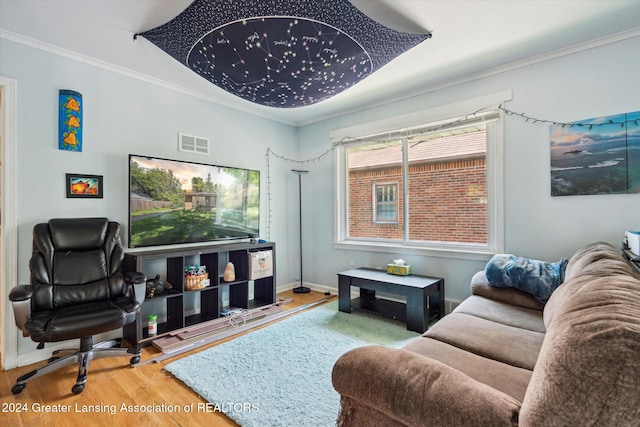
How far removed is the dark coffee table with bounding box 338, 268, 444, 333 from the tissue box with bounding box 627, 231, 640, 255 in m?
1.43

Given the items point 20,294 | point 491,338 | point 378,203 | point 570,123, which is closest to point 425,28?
point 570,123

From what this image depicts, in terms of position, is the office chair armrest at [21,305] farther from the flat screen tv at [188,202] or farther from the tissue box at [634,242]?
the tissue box at [634,242]

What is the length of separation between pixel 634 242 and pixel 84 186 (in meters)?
4.17

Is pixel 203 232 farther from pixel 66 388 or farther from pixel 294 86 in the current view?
pixel 294 86

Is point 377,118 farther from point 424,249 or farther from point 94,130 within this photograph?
point 94,130

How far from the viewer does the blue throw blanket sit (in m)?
2.18

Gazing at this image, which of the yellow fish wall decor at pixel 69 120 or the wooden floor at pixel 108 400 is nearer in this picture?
the wooden floor at pixel 108 400

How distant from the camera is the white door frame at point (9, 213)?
2.27 metres

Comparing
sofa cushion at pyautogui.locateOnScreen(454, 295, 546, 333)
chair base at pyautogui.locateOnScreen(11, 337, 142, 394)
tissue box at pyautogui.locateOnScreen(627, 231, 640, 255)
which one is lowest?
chair base at pyautogui.locateOnScreen(11, 337, 142, 394)

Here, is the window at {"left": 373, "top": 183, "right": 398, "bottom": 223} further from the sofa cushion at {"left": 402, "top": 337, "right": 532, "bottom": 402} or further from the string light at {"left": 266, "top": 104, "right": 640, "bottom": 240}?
the sofa cushion at {"left": 402, "top": 337, "right": 532, "bottom": 402}

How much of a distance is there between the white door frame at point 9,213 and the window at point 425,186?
323cm

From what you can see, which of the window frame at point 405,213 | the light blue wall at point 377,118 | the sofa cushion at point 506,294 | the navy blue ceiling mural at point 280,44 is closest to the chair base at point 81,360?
the light blue wall at point 377,118

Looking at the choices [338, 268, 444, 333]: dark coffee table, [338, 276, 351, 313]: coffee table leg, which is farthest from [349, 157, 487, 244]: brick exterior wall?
[338, 276, 351, 313]: coffee table leg

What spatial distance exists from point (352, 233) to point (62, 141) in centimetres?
322
